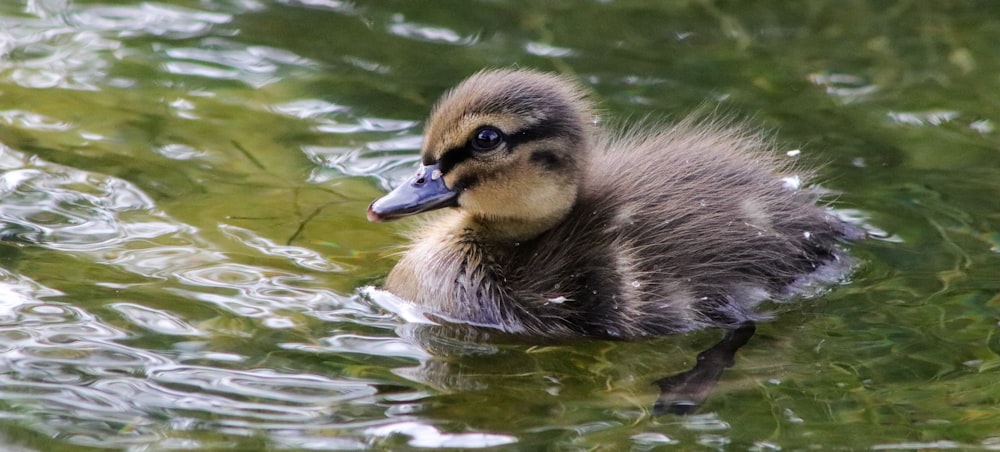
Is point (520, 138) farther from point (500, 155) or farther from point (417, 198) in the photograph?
point (417, 198)

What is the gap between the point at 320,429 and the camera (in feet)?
11.7

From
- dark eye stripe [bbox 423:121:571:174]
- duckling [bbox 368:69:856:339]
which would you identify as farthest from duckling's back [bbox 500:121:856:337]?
dark eye stripe [bbox 423:121:571:174]

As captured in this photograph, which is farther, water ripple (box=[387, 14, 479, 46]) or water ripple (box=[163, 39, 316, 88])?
water ripple (box=[387, 14, 479, 46])

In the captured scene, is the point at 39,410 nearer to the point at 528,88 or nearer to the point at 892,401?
the point at 528,88

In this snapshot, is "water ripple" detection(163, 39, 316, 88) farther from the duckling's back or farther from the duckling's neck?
the duckling's back

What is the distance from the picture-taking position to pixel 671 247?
4.57 m

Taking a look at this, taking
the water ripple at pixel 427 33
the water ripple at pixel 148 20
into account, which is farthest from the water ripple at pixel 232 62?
the water ripple at pixel 427 33

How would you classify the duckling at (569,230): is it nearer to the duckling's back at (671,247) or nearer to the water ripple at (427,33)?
the duckling's back at (671,247)

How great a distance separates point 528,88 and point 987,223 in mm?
1835

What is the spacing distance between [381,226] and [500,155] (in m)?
0.98

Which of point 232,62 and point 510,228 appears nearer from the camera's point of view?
point 510,228

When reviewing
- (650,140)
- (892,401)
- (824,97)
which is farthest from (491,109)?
(824,97)

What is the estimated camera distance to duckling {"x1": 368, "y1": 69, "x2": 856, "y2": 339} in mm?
4477

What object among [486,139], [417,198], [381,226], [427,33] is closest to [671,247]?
[486,139]
